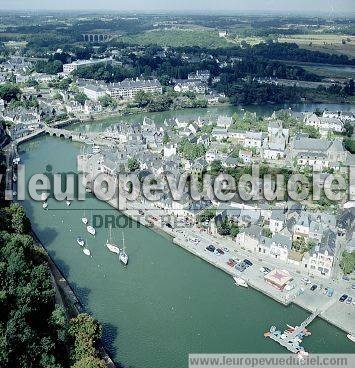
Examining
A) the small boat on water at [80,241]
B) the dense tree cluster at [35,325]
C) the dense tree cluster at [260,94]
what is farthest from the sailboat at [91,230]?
the dense tree cluster at [260,94]

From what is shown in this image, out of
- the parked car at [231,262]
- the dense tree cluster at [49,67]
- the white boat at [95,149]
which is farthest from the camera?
the dense tree cluster at [49,67]

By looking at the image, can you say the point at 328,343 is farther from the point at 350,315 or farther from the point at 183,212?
the point at 183,212

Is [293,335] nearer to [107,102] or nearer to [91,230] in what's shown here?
[91,230]

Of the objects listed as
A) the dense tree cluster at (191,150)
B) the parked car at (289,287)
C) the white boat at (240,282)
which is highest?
the dense tree cluster at (191,150)

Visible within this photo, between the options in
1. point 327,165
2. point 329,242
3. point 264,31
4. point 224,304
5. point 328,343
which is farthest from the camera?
point 264,31

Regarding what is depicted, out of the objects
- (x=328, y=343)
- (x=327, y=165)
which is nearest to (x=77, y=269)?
(x=328, y=343)

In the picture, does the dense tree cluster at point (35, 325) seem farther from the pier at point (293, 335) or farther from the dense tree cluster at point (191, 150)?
the dense tree cluster at point (191, 150)
